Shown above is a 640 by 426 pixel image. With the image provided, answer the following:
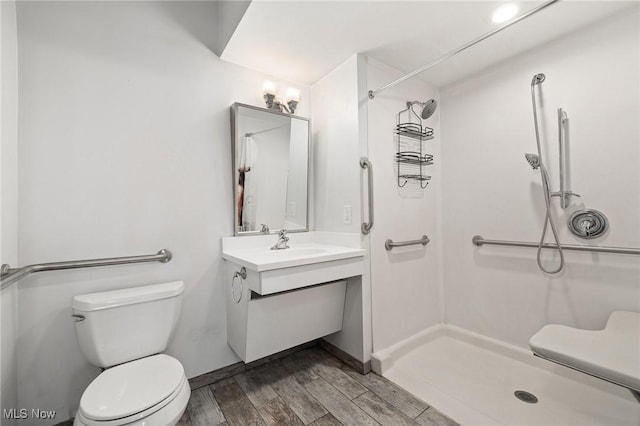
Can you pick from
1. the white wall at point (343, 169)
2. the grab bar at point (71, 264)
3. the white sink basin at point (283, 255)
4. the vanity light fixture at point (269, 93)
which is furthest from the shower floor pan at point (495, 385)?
the vanity light fixture at point (269, 93)

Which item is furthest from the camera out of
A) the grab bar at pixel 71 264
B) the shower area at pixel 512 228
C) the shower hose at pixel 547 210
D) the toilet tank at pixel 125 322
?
the shower hose at pixel 547 210

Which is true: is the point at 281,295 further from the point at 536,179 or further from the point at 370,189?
the point at 536,179

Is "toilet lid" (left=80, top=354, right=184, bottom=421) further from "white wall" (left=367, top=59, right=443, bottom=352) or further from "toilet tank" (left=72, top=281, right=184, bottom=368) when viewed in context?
"white wall" (left=367, top=59, right=443, bottom=352)

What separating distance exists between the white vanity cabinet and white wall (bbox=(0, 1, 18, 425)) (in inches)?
38.1

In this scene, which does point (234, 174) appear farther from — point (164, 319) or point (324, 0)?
point (324, 0)

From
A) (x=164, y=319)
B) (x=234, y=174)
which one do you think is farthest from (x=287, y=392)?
(x=234, y=174)

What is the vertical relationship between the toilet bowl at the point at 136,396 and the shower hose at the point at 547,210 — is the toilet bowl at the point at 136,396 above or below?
below

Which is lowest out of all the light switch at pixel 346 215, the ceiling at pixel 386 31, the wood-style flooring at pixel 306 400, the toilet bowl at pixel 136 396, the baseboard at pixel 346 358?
the wood-style flooring at pixel 306 400

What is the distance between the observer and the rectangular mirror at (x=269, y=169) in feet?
6.16

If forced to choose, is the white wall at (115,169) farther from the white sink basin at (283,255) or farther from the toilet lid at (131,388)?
the toilet lid at (131,388)

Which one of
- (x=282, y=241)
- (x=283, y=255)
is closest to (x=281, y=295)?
(x=283, y=255)

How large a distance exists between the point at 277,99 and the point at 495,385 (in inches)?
96.2

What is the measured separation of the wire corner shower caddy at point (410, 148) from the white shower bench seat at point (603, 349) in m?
1.27

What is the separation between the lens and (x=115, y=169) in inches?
59.0
